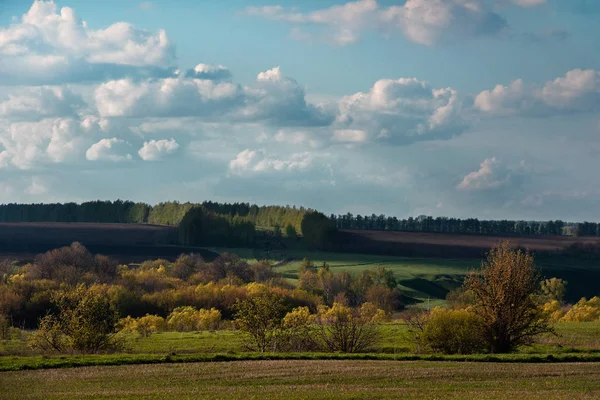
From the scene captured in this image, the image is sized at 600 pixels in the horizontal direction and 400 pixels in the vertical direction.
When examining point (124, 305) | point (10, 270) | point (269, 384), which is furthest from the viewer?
point (10, 270)

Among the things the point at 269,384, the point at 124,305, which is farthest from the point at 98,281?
the point at 269,384

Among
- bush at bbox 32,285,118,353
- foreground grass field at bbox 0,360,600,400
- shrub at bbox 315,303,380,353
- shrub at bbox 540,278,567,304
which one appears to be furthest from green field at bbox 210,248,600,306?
→ foreground grass field at bbox 0,360,600,400

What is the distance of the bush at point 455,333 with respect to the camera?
38.5 m

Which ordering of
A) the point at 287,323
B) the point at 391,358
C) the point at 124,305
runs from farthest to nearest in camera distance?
the point at 124,305
the point at 287,323
the point at 391,358

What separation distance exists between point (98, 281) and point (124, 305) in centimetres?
1217

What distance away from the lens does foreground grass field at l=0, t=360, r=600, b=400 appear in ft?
80.7

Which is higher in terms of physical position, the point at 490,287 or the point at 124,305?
the point at 490,287

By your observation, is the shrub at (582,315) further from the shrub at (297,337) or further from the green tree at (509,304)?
the shrub at (297,337)

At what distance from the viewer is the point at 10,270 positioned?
105m

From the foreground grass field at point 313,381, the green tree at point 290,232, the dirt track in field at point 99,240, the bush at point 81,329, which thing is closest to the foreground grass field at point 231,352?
the bush at point 81,329

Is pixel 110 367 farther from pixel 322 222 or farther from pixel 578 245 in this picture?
pixel 322 222

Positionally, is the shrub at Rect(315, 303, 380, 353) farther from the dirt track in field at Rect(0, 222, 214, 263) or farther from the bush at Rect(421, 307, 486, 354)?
the dirt track in field at Rect(0, 222, 214, 263)

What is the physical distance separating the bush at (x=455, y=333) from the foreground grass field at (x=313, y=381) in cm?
598

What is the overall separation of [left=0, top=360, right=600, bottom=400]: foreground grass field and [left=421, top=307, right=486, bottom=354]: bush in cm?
Result: 598
